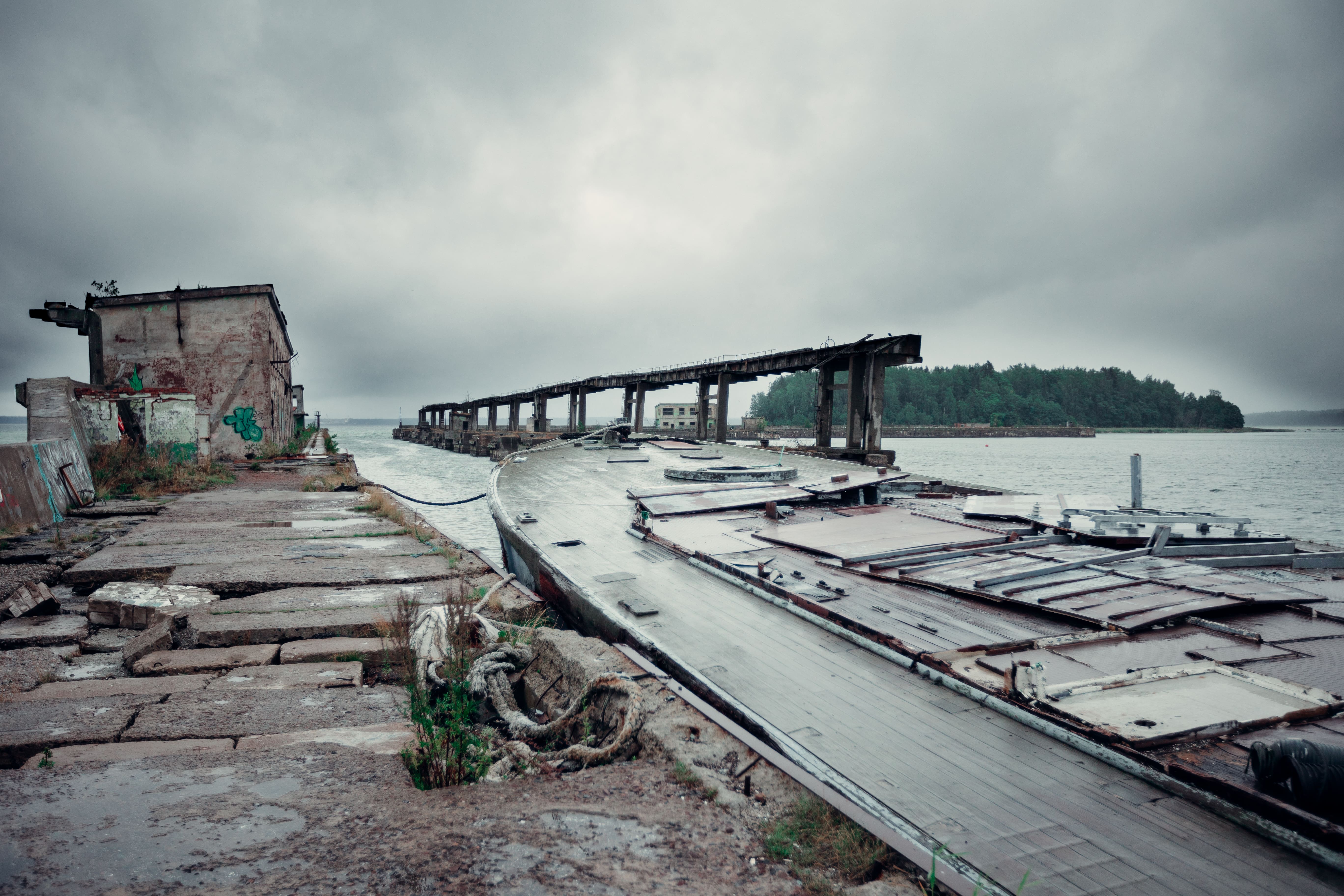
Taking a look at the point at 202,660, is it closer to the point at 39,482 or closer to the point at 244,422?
the point at 39,482

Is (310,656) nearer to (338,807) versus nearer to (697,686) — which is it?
(338,807)

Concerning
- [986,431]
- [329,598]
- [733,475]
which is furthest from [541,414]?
[986,431]

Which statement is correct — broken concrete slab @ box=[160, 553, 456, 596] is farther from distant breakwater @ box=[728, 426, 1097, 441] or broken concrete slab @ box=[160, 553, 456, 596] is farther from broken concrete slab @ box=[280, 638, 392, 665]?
distant breakwater @ box=[728, 426, 1097, 441]

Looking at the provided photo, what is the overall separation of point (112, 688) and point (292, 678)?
1.05 m

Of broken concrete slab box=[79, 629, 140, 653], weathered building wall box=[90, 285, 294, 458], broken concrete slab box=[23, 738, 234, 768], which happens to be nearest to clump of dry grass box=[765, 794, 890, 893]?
broken concrete slab box=[23, 738, 234, 768]

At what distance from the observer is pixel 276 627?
210 inches

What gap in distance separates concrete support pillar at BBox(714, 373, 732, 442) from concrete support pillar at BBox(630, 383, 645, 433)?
29.6 ft

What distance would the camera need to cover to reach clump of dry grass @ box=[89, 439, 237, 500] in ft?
41.6

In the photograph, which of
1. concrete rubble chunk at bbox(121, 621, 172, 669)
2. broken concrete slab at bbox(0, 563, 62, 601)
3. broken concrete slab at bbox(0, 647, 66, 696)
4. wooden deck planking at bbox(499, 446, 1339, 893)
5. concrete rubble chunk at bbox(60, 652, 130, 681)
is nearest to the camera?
wooden deck planking at bbox(499, 446, 1339, 893)

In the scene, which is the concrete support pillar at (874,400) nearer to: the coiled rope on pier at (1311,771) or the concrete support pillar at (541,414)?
→ the coiled rope on pier at (1311,771)

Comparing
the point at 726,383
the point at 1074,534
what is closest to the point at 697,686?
the point at 1074,534

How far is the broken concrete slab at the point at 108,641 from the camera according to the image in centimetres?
503

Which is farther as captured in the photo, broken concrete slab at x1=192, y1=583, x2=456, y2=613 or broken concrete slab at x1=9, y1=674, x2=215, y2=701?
broken concrete slab at x1=192, y1=583, x2=456, y2=613

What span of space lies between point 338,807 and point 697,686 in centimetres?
194
